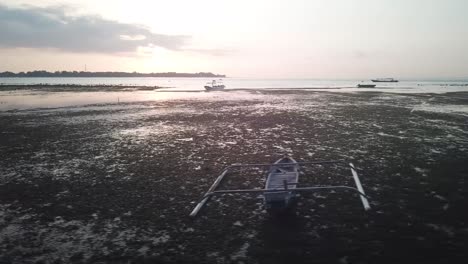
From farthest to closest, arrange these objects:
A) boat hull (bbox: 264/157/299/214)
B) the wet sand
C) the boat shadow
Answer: boat hull (bbox: 264/157/299/214) < the wet sand < the boat shadow

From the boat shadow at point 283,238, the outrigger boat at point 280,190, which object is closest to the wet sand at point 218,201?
the boat shadow at point 283,238

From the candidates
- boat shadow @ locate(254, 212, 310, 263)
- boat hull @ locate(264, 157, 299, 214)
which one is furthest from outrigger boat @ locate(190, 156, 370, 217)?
boat shadow @ locate(254, 212, 310, 263)

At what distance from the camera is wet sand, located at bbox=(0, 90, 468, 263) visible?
829cm

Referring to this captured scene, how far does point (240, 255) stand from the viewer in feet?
26.5

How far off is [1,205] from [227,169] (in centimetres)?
740

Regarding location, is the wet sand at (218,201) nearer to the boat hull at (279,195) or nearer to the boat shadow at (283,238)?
the boat shadow at (283,238)

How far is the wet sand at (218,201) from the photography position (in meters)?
8.29

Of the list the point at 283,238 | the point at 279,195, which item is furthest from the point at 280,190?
the point at 283,238

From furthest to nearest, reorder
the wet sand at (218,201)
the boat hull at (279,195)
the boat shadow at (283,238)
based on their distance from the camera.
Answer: the boat hull at (279,195) < the wet sand at (218,201) < the boat shadow at (283,238)

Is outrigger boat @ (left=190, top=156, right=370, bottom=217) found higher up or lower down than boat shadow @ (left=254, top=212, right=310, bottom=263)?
higher up

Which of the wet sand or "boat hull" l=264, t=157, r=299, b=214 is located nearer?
the wet sand

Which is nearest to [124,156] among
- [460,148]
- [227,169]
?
[227,169]

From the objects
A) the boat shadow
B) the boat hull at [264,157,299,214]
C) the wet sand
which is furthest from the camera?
the boat hull at [264,157,299,214]

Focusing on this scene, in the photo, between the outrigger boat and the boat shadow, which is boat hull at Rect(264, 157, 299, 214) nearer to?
the outrigger boat
